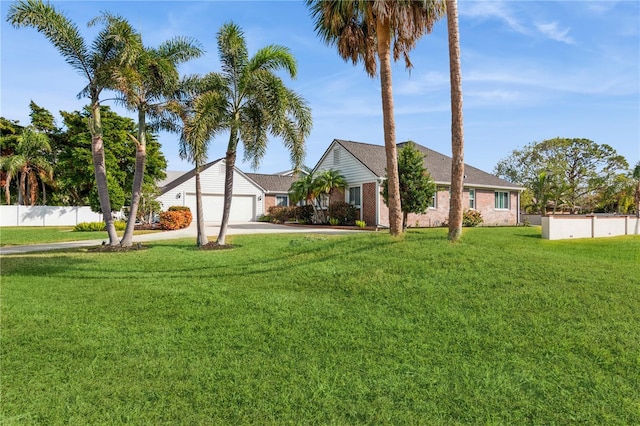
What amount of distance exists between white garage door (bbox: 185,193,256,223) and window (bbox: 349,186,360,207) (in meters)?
11.3

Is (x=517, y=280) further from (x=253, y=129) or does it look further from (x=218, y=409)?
(x=253, y=129)

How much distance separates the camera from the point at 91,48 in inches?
471

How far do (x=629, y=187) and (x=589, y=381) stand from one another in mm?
46368

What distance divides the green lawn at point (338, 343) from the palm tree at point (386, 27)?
293 centimetres

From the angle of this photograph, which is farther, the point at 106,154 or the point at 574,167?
the point at 574,167

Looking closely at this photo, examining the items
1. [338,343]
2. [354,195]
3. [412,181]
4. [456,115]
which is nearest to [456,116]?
[456,115]

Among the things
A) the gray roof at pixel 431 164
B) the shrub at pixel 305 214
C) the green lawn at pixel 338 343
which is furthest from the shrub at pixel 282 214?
the green lawn at pixel 338 343

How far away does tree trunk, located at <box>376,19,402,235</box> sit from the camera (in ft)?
33.6

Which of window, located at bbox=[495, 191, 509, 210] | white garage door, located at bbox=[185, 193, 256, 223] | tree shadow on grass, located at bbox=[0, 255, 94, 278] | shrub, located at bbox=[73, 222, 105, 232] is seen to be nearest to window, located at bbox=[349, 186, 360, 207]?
window, located at bbox=[495, 191, 509, 210]

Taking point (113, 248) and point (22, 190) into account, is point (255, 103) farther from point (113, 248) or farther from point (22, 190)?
point (22, 190)

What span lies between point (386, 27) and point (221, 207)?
23.7 meters

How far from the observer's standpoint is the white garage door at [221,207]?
30344mm

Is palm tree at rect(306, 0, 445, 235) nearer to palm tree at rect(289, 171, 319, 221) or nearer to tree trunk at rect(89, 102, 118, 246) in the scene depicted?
tree trunk at rect(89, 102, 118, 246)

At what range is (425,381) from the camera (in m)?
3.76
